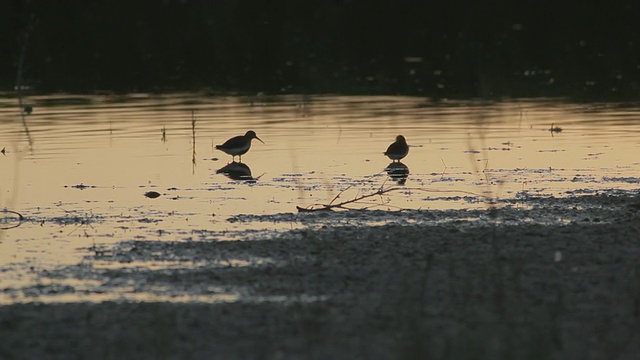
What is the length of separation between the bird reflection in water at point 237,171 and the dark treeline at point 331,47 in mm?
9502

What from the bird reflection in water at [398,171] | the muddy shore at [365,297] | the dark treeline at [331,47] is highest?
the dark treeline at [331,47]

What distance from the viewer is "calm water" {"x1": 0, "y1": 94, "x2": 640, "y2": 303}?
568 inches

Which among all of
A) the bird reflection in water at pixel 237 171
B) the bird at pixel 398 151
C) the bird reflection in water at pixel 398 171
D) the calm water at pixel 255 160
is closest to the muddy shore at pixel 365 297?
the calm water at pixel 255 160

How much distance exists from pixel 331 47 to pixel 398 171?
1053 inches

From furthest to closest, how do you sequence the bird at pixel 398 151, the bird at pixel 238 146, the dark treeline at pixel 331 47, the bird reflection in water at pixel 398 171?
the dark treeline at pixel 331 47 → the bird at pixel 238 146 → the bird at pixel 398 151 → the bird reflection in water at pixel 398 171

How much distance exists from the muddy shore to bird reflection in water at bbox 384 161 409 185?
4.38 metres

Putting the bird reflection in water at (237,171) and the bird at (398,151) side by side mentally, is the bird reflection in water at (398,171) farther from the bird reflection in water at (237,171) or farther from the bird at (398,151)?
the bird reflection in water at (237,171)

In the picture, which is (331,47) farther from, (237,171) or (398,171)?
(398,171)

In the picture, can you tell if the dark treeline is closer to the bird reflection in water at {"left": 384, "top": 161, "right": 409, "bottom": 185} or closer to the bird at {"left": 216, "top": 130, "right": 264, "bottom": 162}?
the bird at {"left": 216, "top": 130, "right": 264, "bottom": 162}

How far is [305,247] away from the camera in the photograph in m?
12.2

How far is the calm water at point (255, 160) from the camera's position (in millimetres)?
14422

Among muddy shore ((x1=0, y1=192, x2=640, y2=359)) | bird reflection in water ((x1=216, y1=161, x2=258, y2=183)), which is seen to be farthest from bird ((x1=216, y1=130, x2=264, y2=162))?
muddy shore ((x1=0, y1=192, x2=640, y2=359))

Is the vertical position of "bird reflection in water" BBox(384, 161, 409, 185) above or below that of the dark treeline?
below

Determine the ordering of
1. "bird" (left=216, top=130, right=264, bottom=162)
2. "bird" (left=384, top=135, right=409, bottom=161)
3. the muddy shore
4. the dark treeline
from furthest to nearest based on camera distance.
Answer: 1. the dark treeline
2. "bird" (left=216, top=130, right=264, bottom=162)
3. "bird" (left=384, top=135, right=409, bottom=161)
4. the muddy shore
